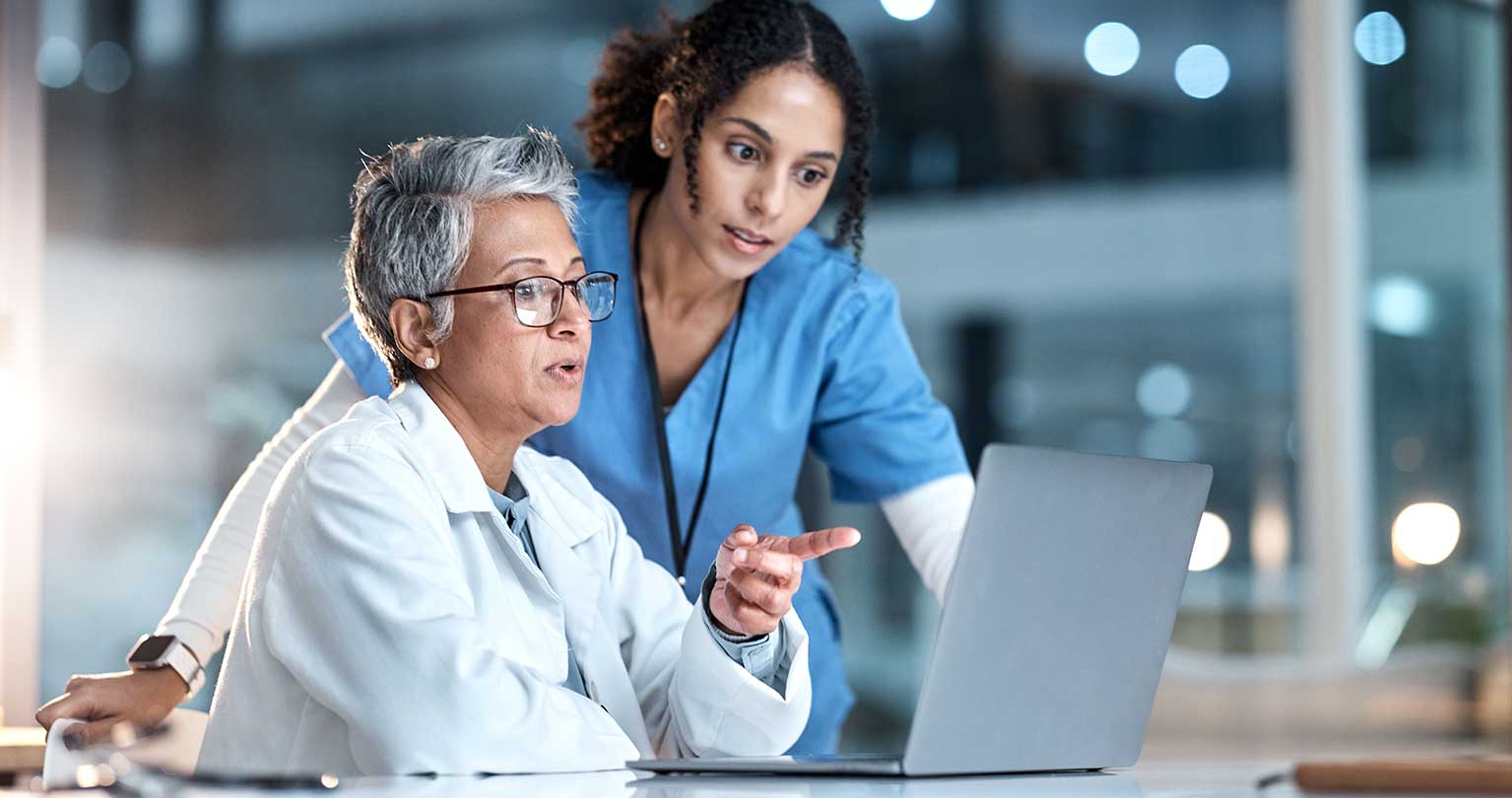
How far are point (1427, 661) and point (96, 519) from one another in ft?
10.4

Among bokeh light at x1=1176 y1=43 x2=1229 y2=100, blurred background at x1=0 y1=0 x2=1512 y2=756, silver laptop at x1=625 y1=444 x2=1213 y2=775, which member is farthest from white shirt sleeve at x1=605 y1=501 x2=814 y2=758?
bokeh light at x1=1176 y1=43 x2=1229 y2=100

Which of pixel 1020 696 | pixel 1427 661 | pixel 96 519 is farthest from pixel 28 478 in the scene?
pixel 1427 661

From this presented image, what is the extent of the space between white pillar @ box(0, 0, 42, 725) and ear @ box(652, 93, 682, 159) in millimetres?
1790

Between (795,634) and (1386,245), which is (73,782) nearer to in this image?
(795,634)

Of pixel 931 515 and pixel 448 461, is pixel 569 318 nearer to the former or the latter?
pixel 448 461

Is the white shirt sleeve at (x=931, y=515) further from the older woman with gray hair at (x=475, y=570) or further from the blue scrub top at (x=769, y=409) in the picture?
the older woman with gray hair at (x=475, y=570)

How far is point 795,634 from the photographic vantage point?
4.65ft

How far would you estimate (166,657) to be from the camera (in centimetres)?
152

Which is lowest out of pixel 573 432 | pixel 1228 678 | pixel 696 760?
pixel 1228 678

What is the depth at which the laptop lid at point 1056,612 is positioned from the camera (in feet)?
3.51

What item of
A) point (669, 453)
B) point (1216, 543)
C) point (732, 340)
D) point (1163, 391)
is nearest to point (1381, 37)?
point (1163, 391)

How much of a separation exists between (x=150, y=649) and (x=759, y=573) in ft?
2.06

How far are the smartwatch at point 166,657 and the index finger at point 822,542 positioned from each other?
2.14ft

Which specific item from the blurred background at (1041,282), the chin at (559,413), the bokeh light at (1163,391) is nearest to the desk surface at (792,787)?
the chin at (559,413)
